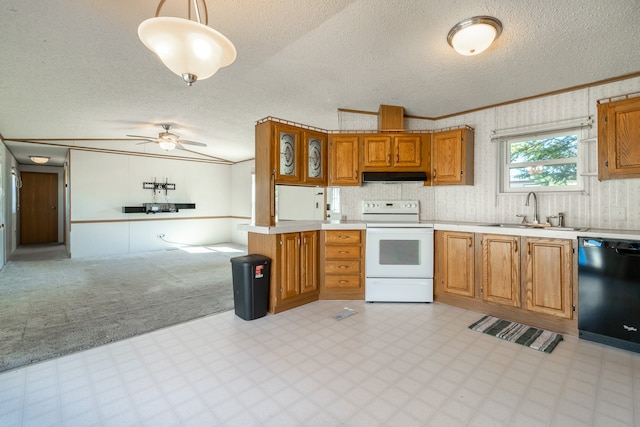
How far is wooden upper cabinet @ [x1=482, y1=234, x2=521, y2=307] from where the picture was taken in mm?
3025

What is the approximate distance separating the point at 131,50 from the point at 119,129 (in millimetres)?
3600

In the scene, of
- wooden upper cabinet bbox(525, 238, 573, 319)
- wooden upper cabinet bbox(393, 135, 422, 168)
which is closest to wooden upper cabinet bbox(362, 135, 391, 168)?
wooden upper cabinet bbox(393, 135, 422, 168)

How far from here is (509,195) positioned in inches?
142

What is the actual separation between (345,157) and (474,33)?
80.9 inches

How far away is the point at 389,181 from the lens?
385cm

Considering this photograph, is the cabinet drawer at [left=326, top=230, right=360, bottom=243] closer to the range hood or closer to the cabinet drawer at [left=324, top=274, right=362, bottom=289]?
the cabinet drawer at [left=324, top=274, right=362, bottom=289]

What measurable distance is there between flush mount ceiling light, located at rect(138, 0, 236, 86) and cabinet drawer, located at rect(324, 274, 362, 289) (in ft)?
→ 9.22

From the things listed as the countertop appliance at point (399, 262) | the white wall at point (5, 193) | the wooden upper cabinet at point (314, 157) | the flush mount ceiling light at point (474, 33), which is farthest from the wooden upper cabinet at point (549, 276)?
the white wall at point (5, 193)

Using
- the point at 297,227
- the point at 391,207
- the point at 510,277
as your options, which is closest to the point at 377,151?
the point at 391,207

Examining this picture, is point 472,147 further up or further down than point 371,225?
further up

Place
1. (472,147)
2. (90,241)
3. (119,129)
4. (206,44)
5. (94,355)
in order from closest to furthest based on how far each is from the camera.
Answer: (206,44) < (94,355) < (472,147) < (119,129) < (90,241)

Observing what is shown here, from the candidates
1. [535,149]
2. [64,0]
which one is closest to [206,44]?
[64,0]

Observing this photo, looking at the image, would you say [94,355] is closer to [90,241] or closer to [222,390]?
[222,390]

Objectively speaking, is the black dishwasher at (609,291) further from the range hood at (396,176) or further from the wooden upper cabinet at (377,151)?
the wooden upper cabinet at (377,151)
